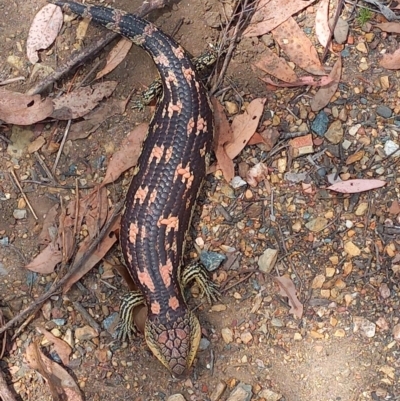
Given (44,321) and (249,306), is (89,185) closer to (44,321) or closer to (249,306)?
(44,321)

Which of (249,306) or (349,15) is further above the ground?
(349,15)

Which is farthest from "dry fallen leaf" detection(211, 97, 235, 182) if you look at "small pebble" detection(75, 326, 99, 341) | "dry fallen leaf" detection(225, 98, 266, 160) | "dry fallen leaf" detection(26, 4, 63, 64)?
"small pebble" detection(75, 326, 99, 341)

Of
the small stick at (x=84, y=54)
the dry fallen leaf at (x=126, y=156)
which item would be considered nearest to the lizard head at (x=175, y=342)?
the dry fallen leaf at (x=126, y=156)

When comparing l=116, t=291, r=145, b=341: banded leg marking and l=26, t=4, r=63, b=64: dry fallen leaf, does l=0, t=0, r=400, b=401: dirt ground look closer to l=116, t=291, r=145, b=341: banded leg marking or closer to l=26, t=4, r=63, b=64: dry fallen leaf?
l=116, t=291, r=145, b=341: banded leg marking

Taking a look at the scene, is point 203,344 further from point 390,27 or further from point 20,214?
point 390,27

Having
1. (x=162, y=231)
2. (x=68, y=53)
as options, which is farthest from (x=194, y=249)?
(x=68, y=53)
